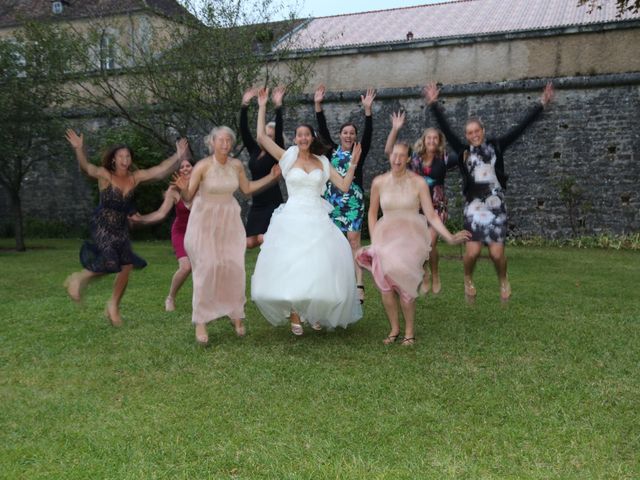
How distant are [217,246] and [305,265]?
104 cm

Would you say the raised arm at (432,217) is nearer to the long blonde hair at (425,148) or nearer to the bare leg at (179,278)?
the long blonde hair at (425,148)

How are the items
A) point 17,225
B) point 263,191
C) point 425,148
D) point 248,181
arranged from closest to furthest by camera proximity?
point 248,181 < point 263,191 < point 425,148 < point 17,225

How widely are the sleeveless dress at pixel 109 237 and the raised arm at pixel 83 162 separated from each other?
0.49ft

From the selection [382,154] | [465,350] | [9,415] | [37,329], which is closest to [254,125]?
[382,154]

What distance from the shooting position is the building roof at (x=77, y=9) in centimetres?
1786

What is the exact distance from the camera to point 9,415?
4629 mm

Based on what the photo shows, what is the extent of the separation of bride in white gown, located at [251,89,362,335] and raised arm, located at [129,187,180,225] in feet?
3.87

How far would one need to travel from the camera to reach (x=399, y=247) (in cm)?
655

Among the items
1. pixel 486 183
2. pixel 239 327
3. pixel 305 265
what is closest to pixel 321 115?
pixel 486 183

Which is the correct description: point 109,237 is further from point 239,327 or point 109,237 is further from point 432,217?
point 432,217

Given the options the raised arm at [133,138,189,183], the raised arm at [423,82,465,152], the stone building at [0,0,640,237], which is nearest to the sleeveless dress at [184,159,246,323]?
the raised arm at [133,138,189,183]

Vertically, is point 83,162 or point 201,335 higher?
point 83,162

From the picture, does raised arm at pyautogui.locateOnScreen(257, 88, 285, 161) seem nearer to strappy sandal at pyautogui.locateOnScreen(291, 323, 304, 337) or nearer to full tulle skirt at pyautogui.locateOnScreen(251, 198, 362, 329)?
full tulle skirt at pyautogui.locateOnScreen(251, 198, 362, 329)

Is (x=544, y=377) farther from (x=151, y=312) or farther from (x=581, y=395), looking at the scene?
(x=151, y=312)
